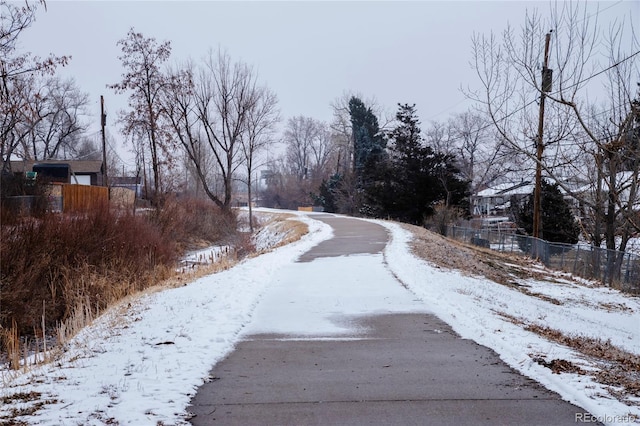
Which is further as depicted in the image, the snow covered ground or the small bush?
the small bush

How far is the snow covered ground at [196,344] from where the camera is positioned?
15.4ft

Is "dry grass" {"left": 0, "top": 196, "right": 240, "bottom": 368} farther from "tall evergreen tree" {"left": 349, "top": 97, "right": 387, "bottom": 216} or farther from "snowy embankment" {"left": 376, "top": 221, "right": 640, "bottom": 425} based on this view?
"tall evergreen tree" {"left": 349, "top": 97, "right": 387, "bottom": 216}

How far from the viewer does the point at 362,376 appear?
18.7 ft

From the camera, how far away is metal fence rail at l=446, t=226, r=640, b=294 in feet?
62.8

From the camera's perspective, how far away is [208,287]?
11008 millimetres

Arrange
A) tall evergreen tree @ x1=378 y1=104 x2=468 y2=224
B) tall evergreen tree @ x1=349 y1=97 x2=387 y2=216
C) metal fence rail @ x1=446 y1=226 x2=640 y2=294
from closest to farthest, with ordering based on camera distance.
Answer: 1. metal fence rail @ x1=446 y1=226 x2=640 y2=294
2. tall evergreen tree @ x1=378 y1=104 x2=468 y2=224
3. tall evergreen tree @ x1=349 y1=97 x2=387 y2=216

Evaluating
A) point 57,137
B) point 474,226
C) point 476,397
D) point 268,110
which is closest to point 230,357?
point 476,397

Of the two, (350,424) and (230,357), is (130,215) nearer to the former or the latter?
(230,357)

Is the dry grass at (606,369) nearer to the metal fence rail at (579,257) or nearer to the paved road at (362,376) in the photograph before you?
the paved road at (362,376)

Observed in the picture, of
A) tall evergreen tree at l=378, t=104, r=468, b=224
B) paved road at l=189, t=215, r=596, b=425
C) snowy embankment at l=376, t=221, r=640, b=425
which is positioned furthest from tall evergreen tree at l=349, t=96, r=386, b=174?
paved road at l=189, t=215, r=596, b=425

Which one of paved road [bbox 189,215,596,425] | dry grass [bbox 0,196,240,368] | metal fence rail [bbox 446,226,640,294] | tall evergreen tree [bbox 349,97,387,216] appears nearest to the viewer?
paved road [bbox 189,215,596,425]

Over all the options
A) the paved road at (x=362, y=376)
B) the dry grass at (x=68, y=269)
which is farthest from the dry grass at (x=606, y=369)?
the dry grass at (x=68, y=269)

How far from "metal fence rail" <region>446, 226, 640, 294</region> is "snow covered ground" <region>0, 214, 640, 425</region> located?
5.56m

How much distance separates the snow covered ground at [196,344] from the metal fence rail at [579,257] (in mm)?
5555
